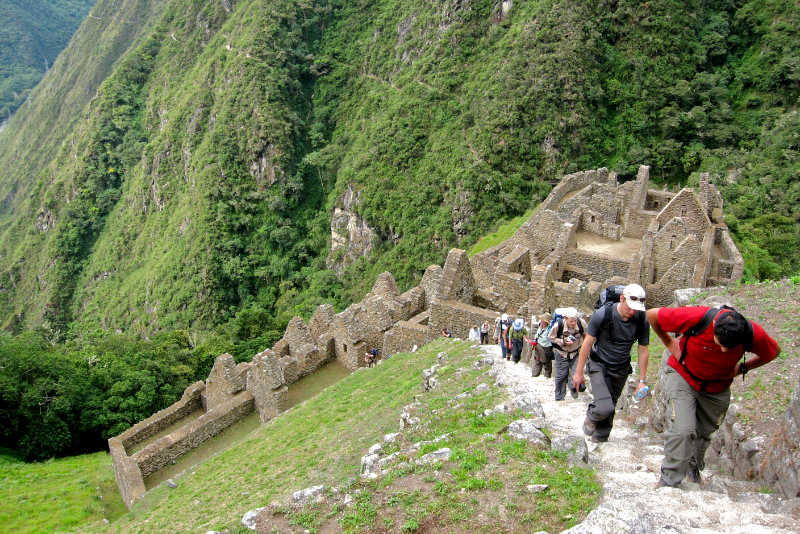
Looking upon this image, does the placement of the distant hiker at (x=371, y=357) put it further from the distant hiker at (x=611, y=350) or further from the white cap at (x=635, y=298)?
the white cap at (x=635, y=298)

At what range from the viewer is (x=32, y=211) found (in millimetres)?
137000

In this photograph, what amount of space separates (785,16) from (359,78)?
235 feet

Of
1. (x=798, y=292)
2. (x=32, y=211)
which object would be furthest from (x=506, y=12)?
(x=32, y=211)

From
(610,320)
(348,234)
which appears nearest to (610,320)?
(610,320)

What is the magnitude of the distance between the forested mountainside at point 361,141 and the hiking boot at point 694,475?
74.1 feet

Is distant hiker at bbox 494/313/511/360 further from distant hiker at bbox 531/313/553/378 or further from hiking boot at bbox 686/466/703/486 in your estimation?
hiking boot at bbox 686/466/703/486

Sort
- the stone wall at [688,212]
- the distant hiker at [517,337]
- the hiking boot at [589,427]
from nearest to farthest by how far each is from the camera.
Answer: the hiking boot at [589,427] < the distant hiker at [517,337] < the stone wall at [688,212]

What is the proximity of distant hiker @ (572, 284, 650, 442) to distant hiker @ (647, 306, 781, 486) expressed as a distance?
56 cm

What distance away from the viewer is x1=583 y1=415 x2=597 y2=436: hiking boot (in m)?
7.85

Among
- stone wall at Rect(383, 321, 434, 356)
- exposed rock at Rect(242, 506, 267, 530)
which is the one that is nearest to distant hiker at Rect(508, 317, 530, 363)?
exposed rock at Rect(242, 506, 267, 530)

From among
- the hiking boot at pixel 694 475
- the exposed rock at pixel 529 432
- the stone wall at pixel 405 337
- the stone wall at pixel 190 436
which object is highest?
the exposed rock at pixel 529 432

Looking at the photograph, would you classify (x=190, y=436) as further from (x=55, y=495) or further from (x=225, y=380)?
(x=55, y=495)

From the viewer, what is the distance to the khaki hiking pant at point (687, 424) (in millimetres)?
6367

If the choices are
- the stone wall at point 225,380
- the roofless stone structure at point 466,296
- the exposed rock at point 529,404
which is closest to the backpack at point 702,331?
the exposed rock at point 529,404
